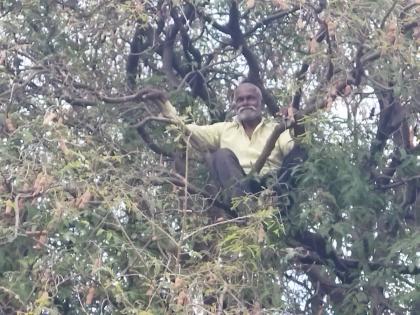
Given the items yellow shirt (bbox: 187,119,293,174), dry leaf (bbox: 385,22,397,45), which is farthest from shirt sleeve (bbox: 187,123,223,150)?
dry leaf (bbox: 385,22,397,45)

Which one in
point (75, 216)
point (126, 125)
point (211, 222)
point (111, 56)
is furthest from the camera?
point (111, 56)

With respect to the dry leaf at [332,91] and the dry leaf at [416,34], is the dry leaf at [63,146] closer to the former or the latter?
the dry leaf at [332,91]

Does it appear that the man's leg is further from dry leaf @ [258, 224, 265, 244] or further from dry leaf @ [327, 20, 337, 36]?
dry leaf @ [327, 20, 337, 36]

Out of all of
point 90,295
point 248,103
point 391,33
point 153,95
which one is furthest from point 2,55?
point 391,33

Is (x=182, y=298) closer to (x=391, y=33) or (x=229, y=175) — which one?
(x=229, y=175)

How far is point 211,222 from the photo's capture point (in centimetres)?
648

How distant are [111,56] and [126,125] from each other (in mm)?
699

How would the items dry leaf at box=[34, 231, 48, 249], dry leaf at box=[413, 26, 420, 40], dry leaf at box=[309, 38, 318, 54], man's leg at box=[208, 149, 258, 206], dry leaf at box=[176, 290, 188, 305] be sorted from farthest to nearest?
man's leg at box=[208, 149, 258, 206] < dry leaf at box=[413, 26, 420, 40] < dry leaf at box=[309, 38, 318, 54] < dry leaf at box=[34, 231, 48, 249] < dry leaf at box=[176, 290, 188, 305]

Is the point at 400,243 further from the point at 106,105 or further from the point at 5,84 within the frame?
the point at 5,84

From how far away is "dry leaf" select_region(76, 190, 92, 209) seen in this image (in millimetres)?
5659

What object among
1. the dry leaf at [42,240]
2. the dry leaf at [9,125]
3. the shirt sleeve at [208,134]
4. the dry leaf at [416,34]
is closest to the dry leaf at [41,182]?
the dry leaf at [42,240]

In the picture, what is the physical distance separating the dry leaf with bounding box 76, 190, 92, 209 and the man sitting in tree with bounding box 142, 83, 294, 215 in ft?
2.62

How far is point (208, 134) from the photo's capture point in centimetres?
706

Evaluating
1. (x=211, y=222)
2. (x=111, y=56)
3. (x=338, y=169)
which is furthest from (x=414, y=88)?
(x=111, y=56)
